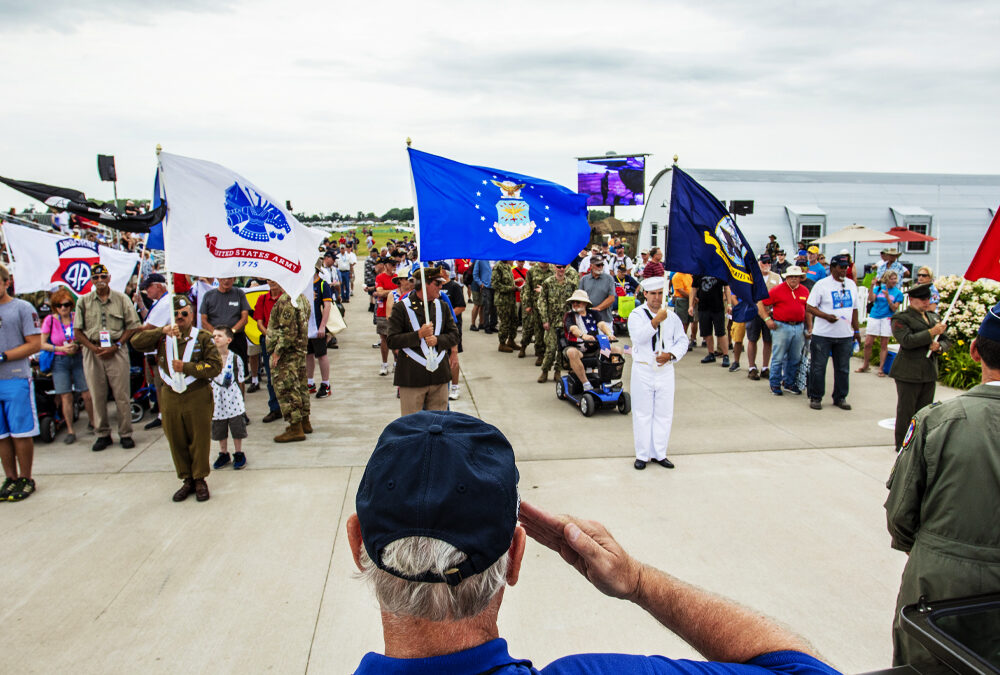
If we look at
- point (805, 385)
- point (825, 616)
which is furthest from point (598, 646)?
point (805, 385)

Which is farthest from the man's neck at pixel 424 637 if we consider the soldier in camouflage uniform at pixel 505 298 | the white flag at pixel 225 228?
the soldier in camouflage uniform at pixel 505 298

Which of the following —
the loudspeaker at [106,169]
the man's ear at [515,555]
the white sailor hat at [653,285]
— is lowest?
the man's ear at [515,555]

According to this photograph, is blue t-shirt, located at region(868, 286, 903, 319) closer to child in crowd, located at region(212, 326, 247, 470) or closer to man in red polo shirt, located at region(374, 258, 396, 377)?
man in red polo shirt, located at region(374, 258, 396, 377)

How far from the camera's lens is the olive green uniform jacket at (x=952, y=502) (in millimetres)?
2383

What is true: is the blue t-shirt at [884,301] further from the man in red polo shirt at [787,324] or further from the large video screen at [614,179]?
the large video screen at [614,179]

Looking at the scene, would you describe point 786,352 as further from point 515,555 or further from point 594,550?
point 515,555

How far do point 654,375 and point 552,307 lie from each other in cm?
395

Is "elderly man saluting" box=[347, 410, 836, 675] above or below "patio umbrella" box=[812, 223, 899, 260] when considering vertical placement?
below

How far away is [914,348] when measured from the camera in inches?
249

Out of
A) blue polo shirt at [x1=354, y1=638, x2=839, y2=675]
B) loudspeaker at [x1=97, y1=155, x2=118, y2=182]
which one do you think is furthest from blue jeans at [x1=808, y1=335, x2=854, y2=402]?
loudspeaker at [x1=97, y1=155, x2=118, y2=182]

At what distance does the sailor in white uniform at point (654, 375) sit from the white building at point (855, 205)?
21.5 m

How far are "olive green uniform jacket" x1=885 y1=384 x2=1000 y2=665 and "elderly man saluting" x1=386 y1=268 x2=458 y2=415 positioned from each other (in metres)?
4.18

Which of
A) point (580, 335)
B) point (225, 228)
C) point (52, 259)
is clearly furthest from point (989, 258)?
point (52, 259)

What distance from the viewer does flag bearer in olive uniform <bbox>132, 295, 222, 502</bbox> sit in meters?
5.46
